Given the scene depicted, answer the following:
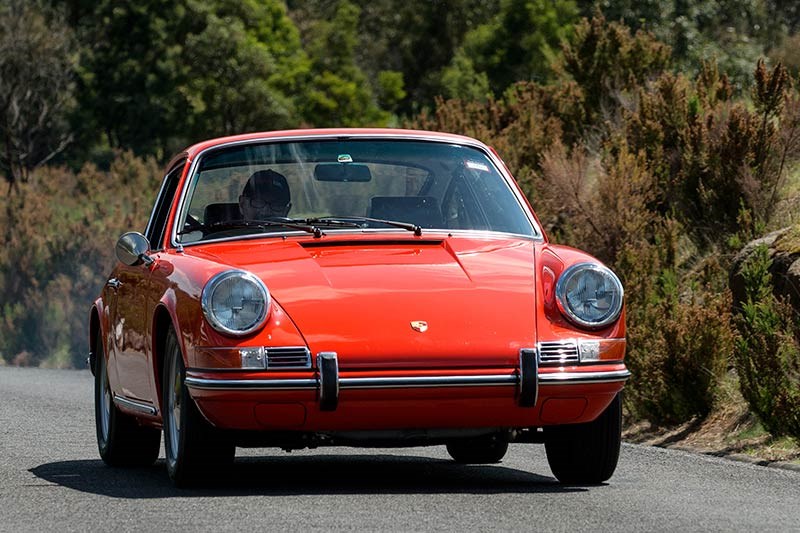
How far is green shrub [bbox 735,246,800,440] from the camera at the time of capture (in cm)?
1093

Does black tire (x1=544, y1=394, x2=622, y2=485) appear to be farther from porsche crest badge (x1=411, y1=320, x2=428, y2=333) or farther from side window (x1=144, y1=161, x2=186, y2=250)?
side window (x1=144, y1=161, x2=186, y2=250)

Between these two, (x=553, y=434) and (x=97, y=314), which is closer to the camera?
(x=553, y=434)

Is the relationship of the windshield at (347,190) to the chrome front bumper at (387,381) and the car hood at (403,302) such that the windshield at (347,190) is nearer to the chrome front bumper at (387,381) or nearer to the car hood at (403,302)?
the car hood at (403,302)

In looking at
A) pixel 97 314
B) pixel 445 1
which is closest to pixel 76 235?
pixel 97 314

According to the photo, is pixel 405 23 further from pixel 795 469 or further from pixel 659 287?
pixel 795 469

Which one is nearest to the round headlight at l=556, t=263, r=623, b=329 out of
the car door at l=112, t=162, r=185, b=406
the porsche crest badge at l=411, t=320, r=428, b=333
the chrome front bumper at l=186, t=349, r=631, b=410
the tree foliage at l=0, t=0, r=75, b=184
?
the chrome front bumper at l=186, t=349, r=631, b=410

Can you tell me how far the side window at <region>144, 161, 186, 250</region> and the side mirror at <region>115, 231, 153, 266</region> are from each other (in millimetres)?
407

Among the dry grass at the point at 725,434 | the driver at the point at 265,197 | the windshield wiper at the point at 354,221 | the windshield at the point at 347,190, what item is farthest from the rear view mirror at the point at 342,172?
the dry grass at the point at 725,434

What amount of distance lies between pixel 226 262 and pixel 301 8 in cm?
7310

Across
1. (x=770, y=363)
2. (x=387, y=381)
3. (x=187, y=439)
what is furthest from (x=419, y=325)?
(x=770, y=363)

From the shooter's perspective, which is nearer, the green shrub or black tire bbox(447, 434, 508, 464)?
black tire bbox(447, 434, 508, 464)

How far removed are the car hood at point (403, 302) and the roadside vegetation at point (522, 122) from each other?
378cm

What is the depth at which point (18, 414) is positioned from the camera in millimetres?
13508

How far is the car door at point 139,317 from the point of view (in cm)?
846
